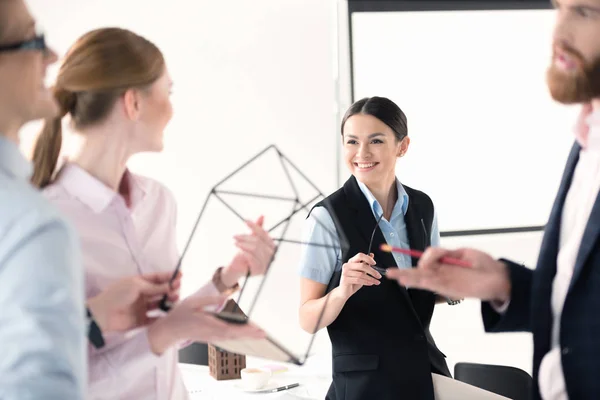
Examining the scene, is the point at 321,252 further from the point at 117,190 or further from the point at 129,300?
the point at 129,300

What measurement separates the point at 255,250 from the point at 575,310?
2.19ft

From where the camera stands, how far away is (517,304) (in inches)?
60.6

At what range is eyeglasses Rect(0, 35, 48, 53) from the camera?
1.09 metres

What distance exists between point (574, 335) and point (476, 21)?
3.39 m

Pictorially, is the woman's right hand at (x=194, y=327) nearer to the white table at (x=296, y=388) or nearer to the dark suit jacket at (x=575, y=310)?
the dark suit jacket at (x=575, y=310)

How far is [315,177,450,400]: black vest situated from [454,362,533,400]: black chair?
0.59 metres

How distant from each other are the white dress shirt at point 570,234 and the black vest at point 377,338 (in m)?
0.81

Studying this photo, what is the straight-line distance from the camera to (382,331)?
7.32 ft

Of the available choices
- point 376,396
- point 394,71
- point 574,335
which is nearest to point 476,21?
point 394,71

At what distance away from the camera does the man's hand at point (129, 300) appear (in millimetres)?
1296

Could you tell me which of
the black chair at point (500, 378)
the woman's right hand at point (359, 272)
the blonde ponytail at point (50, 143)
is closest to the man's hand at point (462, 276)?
the woman's right hand at point (359, 272)

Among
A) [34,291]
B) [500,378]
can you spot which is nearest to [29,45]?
[34,291]

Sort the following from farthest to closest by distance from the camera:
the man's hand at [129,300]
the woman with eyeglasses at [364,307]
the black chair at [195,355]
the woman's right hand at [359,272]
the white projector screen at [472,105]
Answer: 1. the white projector screen at [472,105]
2. the black chair at [195,355]
3. the woman with eyeglasses at [364,307]
4. the woman's right hand at [359,272]
5. the man's hand at [129,300]

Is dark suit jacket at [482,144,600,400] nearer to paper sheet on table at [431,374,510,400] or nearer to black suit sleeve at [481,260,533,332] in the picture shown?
black suit sleeve at [481,260,533,332]
